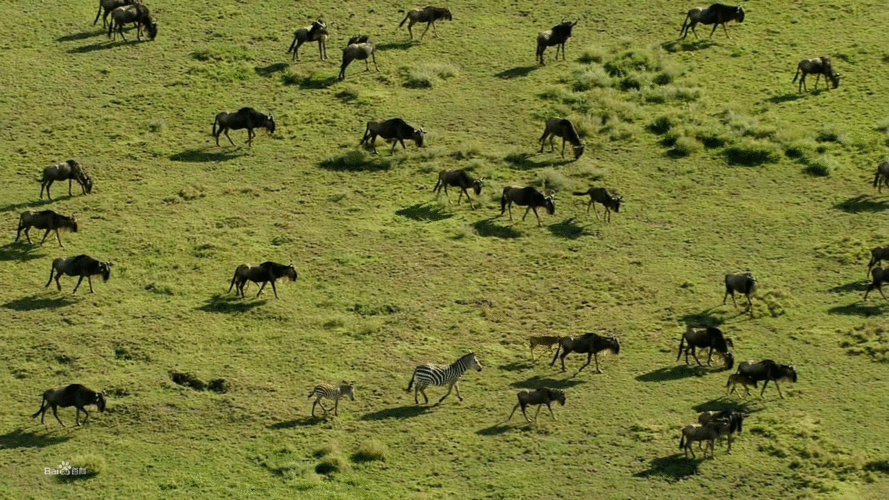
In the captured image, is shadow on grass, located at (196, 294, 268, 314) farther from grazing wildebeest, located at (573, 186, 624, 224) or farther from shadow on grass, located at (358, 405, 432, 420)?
grazing wildebeest, located at (573, 186, 624, 224)

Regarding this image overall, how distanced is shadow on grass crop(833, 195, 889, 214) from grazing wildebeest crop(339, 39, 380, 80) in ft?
63.6

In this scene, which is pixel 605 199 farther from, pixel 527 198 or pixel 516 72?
pixel 516 72

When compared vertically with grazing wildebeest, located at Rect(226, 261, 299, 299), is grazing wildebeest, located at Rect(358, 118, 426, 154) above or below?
above

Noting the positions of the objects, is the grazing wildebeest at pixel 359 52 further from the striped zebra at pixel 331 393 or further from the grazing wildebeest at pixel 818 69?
the striped zebra at pixel 331 393

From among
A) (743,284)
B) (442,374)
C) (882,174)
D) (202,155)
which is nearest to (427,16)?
(202,155)

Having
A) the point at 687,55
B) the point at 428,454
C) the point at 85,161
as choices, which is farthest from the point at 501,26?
the point at 428,454

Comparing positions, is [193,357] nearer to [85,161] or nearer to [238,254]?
[238,254]

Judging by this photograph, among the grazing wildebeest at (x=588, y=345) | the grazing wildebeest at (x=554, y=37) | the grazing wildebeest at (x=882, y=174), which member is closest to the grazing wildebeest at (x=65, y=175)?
the grazing wildebeest at (x=588, y=345)

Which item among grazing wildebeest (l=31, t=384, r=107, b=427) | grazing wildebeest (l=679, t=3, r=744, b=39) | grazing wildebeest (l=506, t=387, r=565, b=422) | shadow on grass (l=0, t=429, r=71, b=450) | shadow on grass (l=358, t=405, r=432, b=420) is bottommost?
shadow on grass (l=0, t=429, r=71, b=450)

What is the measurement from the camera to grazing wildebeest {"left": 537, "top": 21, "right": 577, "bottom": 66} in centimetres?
6019

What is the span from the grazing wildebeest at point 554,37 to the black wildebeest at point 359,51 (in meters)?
6.60

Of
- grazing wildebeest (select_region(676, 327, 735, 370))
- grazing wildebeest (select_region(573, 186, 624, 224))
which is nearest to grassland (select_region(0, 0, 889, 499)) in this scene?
grazing wildebeest (select_region(676, 327, 735, 370))

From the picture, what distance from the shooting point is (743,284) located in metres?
43.1

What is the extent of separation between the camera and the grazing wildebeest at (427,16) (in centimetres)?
6225
